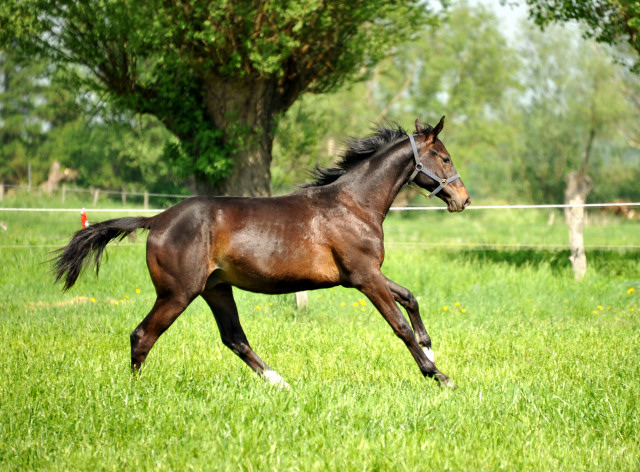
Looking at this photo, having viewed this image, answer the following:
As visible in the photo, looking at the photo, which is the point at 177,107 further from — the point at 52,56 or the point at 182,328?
the point at 182,328

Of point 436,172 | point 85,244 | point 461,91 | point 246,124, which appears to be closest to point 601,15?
point 246,124

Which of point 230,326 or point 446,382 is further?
point 230,326

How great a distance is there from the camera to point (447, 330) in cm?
752

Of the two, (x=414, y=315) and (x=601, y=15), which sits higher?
(x=601, y=15)

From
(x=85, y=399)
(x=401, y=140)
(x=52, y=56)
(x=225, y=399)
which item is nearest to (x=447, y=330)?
(x=401, y=140)

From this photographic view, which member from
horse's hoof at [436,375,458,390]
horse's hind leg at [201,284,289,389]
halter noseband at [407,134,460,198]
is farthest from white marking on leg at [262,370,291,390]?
halter noseband at [407,134,460,198]

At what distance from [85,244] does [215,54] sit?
7.44 meters

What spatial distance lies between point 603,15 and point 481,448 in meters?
12.3

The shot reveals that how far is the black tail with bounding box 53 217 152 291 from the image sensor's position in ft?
18.1

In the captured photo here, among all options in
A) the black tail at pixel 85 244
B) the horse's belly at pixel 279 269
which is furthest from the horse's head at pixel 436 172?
the black tail at pixel 85 244

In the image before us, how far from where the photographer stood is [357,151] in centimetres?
588

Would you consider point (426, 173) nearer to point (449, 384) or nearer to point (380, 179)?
point (380, 179)

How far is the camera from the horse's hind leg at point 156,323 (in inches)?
203

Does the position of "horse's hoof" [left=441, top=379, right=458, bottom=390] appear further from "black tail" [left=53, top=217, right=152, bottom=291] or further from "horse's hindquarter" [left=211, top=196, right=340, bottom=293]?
"black tail" [left=53, top=217, right=152, bottom=291]
